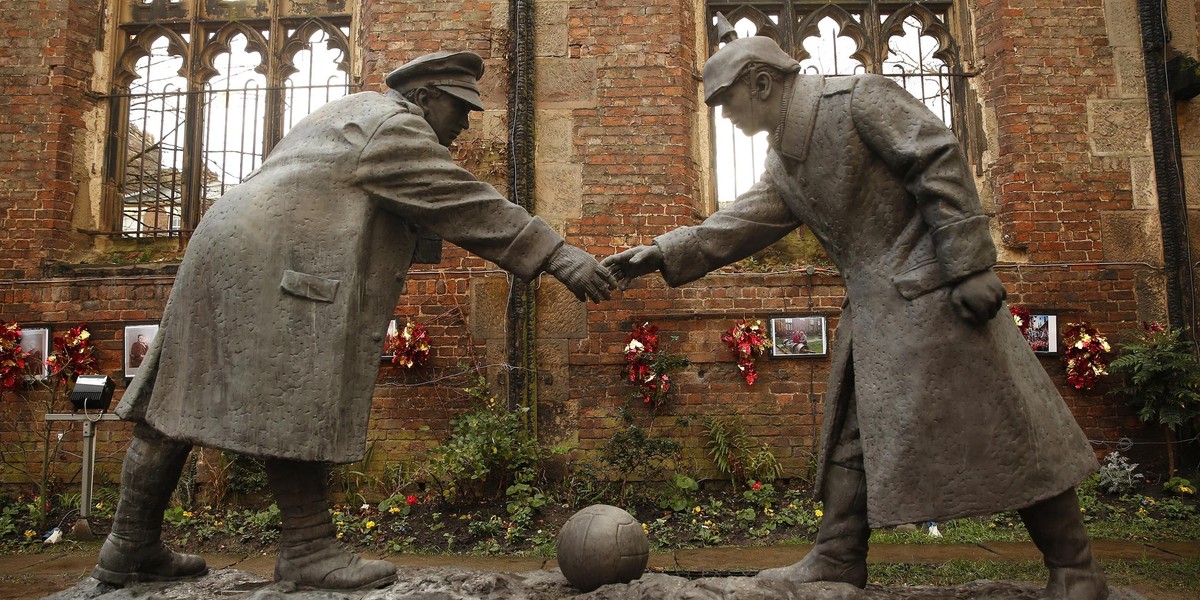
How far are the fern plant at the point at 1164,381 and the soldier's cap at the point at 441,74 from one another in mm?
5779

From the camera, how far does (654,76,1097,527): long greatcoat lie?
8.18 feet

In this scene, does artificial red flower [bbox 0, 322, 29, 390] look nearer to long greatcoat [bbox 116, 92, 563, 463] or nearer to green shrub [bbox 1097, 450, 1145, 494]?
long greatcoat [bbox 116, 92, 563, 463]

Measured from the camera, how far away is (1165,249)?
23.1ft

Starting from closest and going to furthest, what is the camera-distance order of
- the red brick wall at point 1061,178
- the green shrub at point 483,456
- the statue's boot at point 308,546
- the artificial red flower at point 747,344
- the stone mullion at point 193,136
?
the statue's boot at point 308,546
the green shrub at point 483,456
the artificial red flower at point 747,344
the red brick wall at point 1061,178
the stone mullion at point 193,136

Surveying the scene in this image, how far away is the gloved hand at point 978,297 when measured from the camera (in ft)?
8.13

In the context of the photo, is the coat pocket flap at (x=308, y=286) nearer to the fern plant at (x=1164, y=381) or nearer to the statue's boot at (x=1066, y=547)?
the statue's boot at (x=1066, y=547)

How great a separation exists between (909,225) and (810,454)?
4.16m

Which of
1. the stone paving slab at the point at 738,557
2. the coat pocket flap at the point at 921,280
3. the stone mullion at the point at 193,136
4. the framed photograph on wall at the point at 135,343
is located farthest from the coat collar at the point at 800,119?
the stone mullion at the point at 193,136

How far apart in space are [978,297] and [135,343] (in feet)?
22.2

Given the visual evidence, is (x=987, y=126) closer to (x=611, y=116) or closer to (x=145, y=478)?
(x=611, y=116)

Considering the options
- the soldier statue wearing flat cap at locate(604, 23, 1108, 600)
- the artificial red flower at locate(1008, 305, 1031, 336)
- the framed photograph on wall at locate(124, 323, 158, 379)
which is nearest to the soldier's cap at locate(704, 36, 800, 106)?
the soldier statue wearing flat cap at locate(604, 23, 1108, 600)

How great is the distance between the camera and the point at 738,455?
646 centimetres

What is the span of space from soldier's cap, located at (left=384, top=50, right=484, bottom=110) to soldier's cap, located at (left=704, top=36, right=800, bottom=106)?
888 millimetres

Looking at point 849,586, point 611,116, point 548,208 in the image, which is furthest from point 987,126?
point 849,586
